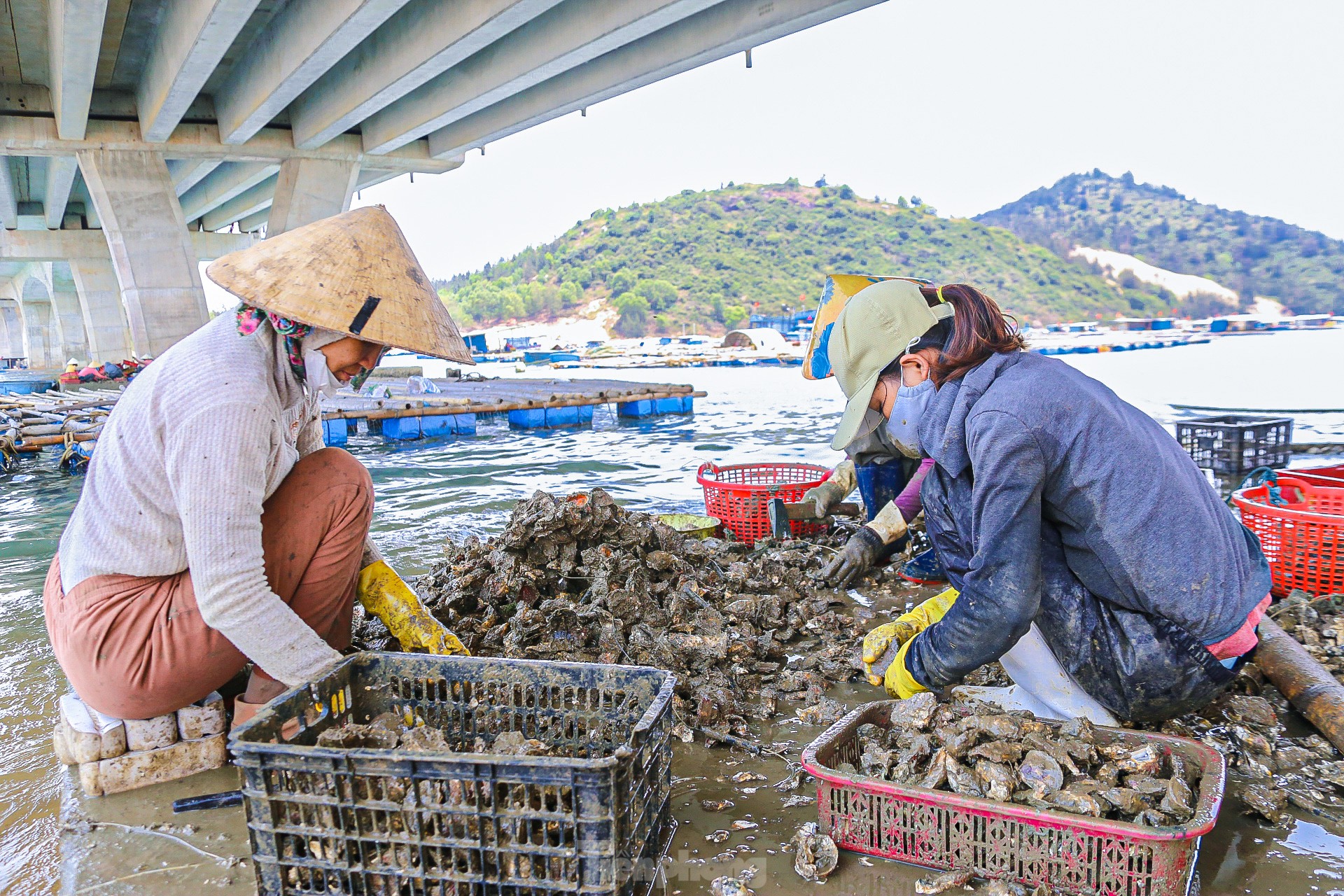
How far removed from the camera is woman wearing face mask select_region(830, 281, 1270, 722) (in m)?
1.76

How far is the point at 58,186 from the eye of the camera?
17.5 metres

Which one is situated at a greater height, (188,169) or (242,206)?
(242,206)

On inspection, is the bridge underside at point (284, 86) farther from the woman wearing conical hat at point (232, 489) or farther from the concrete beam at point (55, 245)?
the woman wearing conical hat at point (232, 489)

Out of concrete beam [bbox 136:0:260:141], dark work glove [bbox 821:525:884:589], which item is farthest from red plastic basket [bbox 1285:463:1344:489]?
concrete beam [bbox 136:0:260:141]

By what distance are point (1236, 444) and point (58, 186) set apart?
843 inches

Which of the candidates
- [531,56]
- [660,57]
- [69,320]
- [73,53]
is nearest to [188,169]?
[73,53]

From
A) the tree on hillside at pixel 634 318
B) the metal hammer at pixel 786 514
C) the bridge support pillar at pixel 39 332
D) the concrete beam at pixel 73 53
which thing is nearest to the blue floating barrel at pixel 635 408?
the concrete beam at pixel 73 53

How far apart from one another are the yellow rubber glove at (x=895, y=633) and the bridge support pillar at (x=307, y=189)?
13981 millimetres

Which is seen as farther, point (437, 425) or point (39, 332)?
point (39, 332)

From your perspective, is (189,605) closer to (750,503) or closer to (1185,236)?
(750,503)

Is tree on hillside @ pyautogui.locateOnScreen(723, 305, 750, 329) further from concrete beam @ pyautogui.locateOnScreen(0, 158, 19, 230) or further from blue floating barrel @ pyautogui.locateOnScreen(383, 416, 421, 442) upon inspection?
blue floating barrel @ pyautogui.locateOnScreen(383, 416, 421, 442)

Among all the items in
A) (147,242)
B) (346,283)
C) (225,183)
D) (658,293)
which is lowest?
(346,283)

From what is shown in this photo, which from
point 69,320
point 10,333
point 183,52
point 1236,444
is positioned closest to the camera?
point 1236,444

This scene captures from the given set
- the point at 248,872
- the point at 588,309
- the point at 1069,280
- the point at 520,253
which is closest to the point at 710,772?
the point at 248,872
